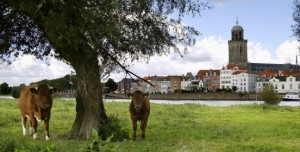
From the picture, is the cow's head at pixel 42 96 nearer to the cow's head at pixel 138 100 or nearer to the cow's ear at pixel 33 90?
the cow's ear at pixel 33 90

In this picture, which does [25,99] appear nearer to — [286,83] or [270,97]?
[270,97]

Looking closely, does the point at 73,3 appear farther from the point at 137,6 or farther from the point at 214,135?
the point at 214,135

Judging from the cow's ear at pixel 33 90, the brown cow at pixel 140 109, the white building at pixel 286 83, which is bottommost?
the brown cow at pixel 140 109

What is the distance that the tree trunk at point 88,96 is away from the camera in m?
18.5

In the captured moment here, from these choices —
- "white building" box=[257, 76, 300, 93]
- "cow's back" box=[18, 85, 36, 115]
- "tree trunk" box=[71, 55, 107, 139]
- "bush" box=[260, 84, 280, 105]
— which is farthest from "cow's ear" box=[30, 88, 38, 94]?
"white building" box=[257, 76, 300, 93]

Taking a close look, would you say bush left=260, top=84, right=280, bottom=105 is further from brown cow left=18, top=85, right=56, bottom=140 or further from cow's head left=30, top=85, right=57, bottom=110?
cow's head left=30, top=85, right=57, bottom=110

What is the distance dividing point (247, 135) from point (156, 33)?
5561 mm

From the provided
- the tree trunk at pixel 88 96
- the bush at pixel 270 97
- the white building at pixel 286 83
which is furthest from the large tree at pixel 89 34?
the white building at pixel 286 83

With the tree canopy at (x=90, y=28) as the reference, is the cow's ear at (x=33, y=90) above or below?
below

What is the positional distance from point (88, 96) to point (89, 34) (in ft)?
11.1

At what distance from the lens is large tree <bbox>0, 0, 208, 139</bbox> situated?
15.9m

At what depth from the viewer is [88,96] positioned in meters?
18.8

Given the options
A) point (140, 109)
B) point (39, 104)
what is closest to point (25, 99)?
point (39, 104)

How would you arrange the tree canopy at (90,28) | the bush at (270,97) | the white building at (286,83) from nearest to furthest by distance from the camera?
1. the tree canopy at (90,28)
2. the bush at (270,97)
3. the white building at (286,83)
